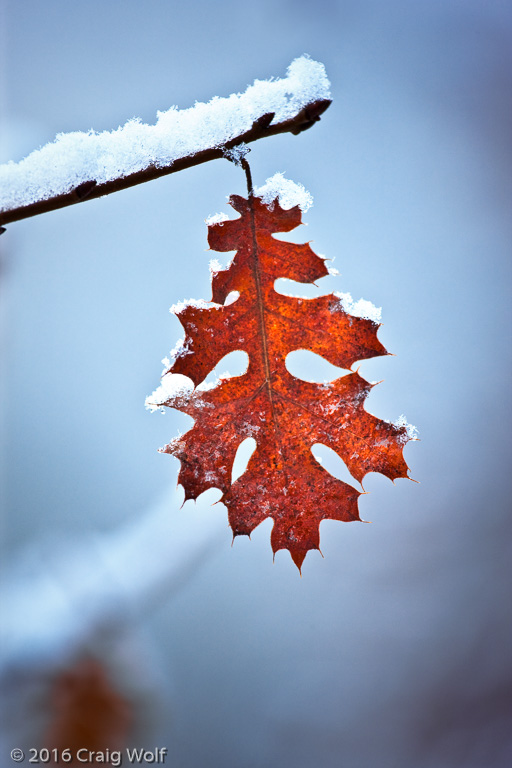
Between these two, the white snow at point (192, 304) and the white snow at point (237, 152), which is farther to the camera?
the white snow at point (192, 304)

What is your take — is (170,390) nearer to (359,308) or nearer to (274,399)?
(274,399)

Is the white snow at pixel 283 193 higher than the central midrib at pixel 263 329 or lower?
higher

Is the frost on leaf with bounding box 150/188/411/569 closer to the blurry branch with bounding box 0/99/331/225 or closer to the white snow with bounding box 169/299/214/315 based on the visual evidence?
the white snow with bounding box 169/299/214/315

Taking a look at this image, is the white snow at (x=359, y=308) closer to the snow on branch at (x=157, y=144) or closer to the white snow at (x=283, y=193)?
the white snow at (x=283, y=193)

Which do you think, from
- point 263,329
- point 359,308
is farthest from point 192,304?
point 359,308

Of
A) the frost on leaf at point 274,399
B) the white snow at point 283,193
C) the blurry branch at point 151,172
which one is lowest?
the frost on leaf at point 274,399

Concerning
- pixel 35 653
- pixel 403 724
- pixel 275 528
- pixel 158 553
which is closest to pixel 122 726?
pixel 35 653

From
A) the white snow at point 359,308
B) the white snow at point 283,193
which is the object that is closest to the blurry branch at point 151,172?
the white snow at point 283,193

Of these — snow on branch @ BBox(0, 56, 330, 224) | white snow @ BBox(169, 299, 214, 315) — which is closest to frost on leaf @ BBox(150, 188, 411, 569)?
white snow @ BBox(169, 299, 214, 315)
